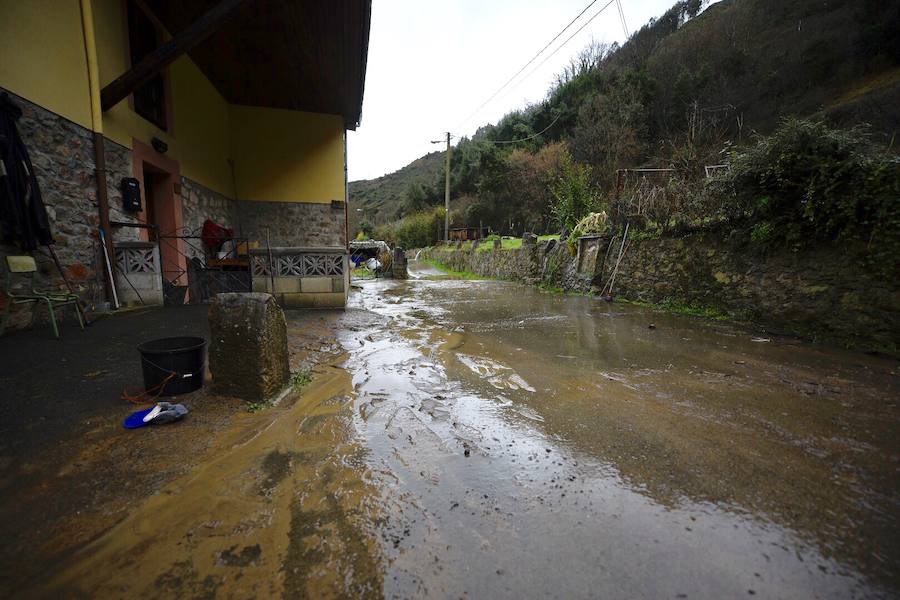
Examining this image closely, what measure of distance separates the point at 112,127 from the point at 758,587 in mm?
8500

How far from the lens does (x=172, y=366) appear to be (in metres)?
2.79

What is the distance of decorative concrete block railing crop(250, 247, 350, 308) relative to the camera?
21.4 feet

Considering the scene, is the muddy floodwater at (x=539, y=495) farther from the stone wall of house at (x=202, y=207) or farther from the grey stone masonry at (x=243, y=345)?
the stone wall of house at (x=202, y=207)

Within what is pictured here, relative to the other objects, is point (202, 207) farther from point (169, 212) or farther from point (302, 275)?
point (302, 275)

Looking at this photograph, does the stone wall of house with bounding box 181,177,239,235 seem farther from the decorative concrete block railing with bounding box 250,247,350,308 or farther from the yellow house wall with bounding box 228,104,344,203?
the decorative concrete block railing with bounding box 250,247,350,308

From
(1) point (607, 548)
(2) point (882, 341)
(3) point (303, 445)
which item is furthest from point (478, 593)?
(2) point (882, 341)

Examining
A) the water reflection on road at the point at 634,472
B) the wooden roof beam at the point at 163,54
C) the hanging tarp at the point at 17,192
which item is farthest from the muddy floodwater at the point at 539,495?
the wooden roof beam at the point at 163,54

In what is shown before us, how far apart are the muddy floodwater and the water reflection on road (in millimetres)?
10

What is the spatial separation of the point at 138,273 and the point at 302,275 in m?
2.34

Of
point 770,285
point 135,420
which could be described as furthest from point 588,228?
point 135,420

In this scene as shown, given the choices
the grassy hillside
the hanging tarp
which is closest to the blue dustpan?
the hanging tarp

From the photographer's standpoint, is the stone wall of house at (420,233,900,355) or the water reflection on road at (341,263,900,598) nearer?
the water reflection on road at (341,263,900,598)

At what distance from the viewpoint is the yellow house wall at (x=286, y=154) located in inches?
418

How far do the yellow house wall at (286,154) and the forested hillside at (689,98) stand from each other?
26.4 feet
